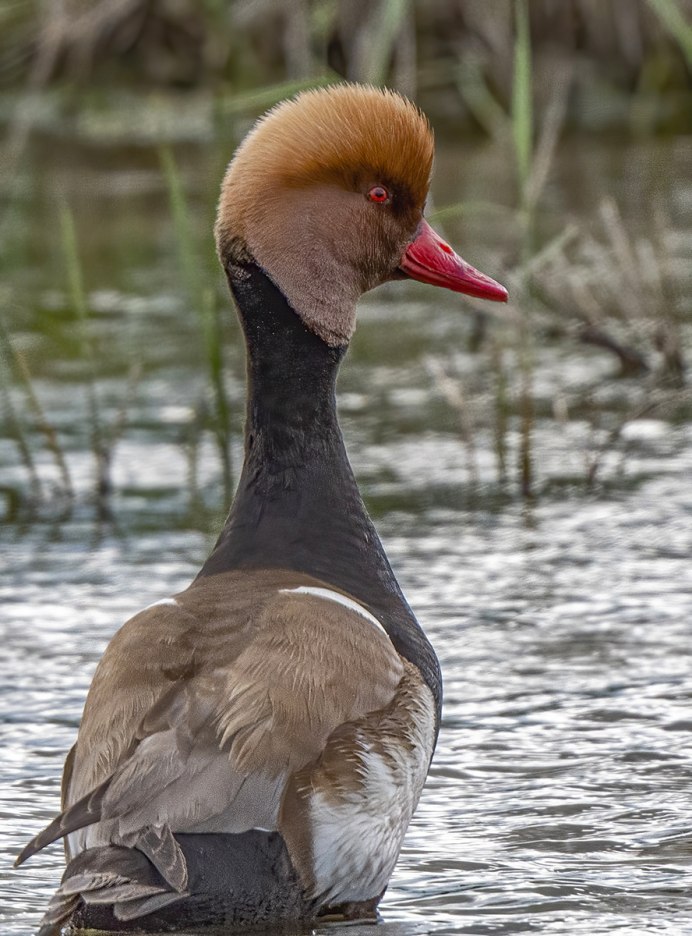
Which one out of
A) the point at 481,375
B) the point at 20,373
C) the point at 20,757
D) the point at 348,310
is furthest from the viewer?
the point at 481,375

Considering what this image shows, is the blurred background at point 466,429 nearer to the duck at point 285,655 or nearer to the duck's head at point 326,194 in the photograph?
the duck at point 285,655

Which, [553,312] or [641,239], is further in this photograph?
[641,239]

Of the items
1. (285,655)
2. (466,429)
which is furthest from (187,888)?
(466,429)

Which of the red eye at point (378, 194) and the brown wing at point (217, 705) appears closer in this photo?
the brown wing at point (217, 705)

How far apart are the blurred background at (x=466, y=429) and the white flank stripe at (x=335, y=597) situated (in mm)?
558

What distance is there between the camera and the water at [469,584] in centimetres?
383

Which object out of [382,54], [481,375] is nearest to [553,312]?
[481,375]

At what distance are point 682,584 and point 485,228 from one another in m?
4.82

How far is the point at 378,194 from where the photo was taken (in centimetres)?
403

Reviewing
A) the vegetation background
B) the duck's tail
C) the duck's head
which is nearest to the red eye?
the duck's head

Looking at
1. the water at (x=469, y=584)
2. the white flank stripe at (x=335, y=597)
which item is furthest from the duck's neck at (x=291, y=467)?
the water at (x=469, y=584)

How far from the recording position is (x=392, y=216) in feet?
13.4

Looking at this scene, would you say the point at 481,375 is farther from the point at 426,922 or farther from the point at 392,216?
the point at 426,922

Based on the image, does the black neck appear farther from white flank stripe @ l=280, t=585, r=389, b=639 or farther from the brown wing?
the brown wing
